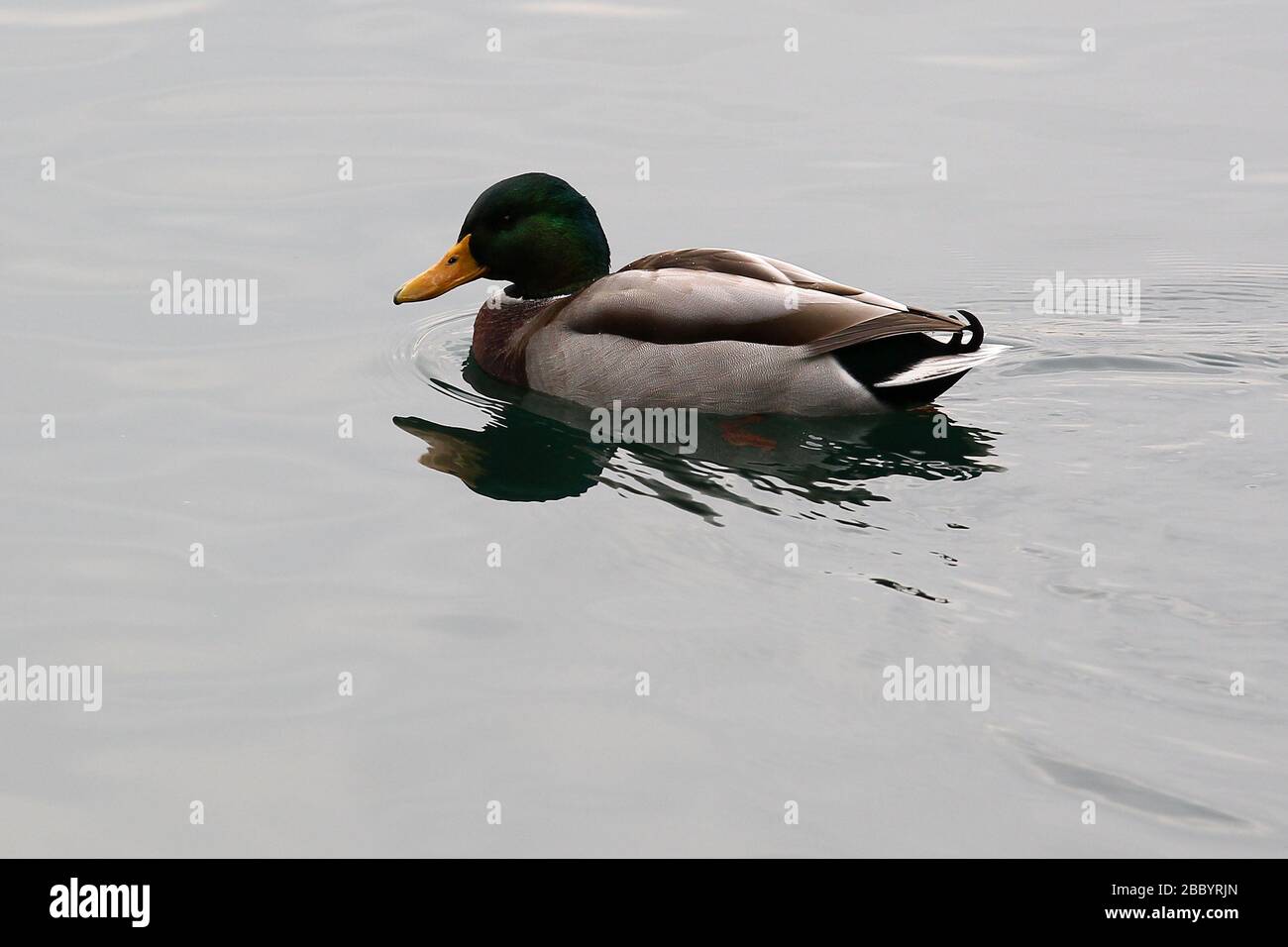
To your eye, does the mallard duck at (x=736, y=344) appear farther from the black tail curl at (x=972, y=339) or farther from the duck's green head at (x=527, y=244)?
the duck's green head at (x=527, y=244)

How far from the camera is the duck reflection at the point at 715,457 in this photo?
782 centimetres

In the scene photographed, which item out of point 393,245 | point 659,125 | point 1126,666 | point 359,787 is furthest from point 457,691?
point 659,125

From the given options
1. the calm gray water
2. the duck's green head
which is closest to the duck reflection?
the calm gray water

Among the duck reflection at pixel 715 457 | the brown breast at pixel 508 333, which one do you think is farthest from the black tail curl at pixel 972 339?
the brown breast at pixel 508 333

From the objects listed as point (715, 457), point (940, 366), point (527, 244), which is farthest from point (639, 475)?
point (527, 244)

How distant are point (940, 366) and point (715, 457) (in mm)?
1176

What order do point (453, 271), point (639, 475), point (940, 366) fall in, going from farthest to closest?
point (453, 271) < point (940, 366) < point (639, 475)

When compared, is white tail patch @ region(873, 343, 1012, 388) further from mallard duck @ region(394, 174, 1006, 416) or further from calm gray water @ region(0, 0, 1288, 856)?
calm gray water @ region(0, 0, 1288, 856)

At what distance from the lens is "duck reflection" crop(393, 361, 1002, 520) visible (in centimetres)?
782

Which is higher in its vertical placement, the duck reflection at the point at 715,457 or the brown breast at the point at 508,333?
the brown breast at the point at 508,333

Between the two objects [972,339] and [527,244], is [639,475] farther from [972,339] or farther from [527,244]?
[527,244]

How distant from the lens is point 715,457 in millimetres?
8188

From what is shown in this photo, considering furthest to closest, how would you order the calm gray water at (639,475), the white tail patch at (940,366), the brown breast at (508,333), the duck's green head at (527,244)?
the duck's green head at (527,244) → the brown breast at (508,333) → the white tail patch at (940,366) → the calm gray water at (639,475)

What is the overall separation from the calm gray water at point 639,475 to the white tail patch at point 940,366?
9.6 inches
